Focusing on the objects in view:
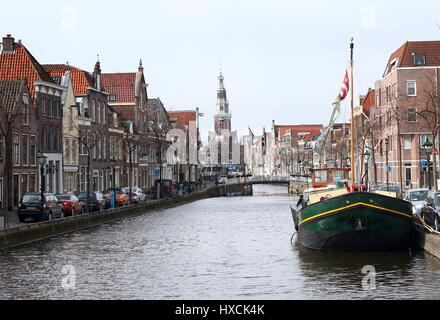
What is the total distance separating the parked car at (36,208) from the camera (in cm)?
4819

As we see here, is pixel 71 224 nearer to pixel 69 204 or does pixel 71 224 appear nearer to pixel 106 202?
pixel 69 204

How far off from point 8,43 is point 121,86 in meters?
41.2

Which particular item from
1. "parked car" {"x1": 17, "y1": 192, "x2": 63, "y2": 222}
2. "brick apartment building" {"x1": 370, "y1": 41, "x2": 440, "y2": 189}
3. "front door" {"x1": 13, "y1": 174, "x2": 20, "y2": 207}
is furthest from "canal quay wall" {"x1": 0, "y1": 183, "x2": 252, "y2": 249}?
"brick apartment building" {"x1": 370, "y1": 41, "x2": 440, "y2": 189}

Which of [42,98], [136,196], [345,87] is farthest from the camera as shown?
[136,196]

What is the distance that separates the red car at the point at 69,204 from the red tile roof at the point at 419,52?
50.7m

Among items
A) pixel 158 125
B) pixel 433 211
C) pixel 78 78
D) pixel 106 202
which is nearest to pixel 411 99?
pixel 78 78

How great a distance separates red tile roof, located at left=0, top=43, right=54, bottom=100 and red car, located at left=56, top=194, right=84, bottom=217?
17331mm

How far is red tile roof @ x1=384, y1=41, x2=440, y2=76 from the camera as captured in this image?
94250mm

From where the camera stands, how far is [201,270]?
30.9 meters

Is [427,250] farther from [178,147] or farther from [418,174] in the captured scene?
[178,147]

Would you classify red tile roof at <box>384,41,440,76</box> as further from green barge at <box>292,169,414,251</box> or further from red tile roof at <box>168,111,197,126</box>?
red tile roof at <box>168,111,197,126</box>

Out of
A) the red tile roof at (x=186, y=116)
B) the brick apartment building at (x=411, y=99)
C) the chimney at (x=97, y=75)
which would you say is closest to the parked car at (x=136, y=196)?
the chimney at (x=97, y=75)

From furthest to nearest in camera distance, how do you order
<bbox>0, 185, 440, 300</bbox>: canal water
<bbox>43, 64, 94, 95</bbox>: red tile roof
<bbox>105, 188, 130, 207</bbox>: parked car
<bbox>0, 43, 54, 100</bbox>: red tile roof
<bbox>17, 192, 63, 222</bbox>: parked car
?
<bbox>43, 64, 94, 95</bbox>: red tile roof, <bbox>105, 188, 130, 207</bbox>: parked car, <bbox>0, 43, 54, 100</bbox>: red tile roof, <bbox>17, 192, 63, 222</bbox>: parked car, <bbox>0, 185, 440, 300</bbox>: canal water
